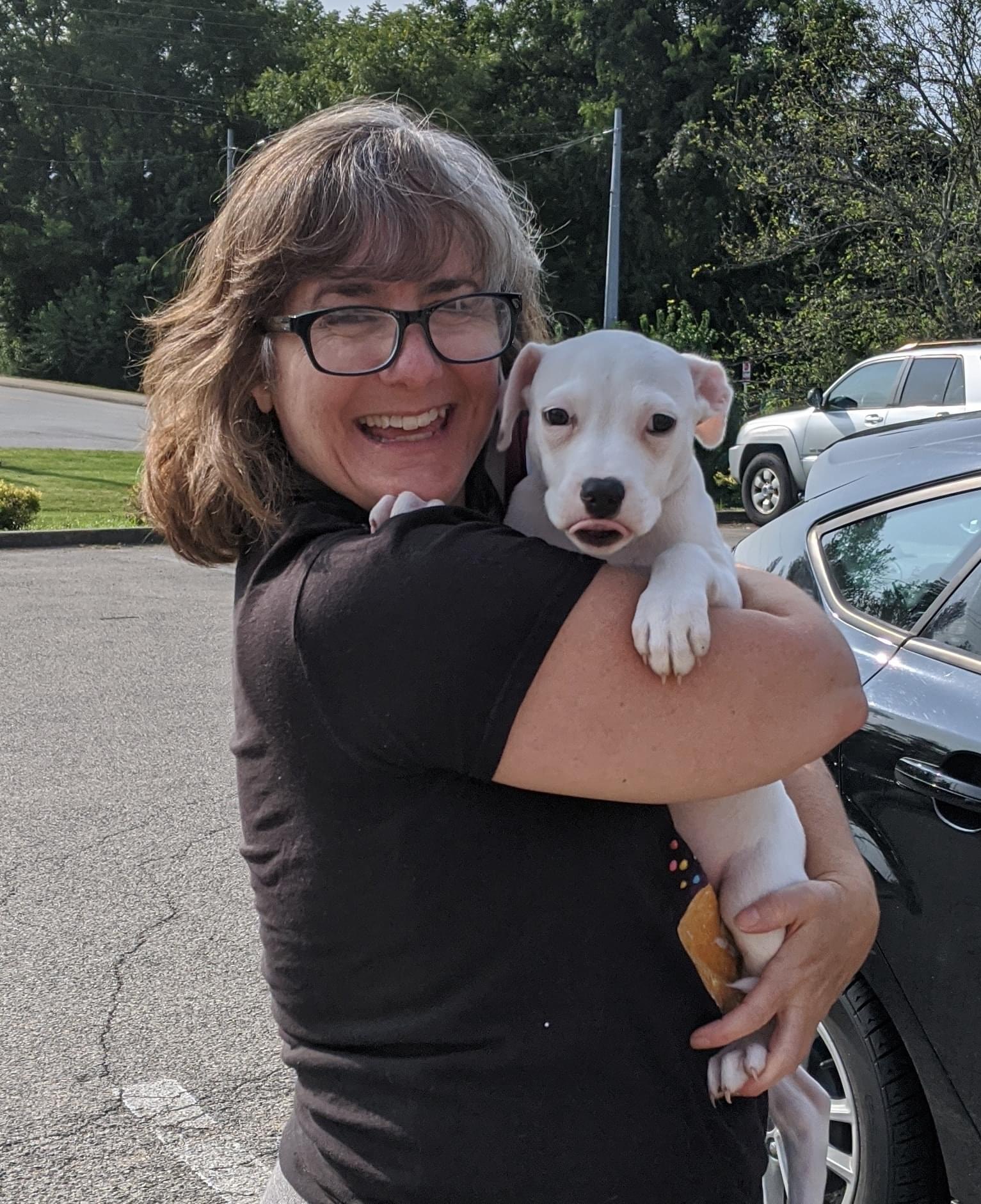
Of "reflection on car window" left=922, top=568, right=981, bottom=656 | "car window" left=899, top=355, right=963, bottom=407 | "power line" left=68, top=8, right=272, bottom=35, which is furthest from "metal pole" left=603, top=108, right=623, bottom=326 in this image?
"power line" left=68, top=8, right=272, bottom=35

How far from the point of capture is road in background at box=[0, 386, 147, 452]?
23625 mm

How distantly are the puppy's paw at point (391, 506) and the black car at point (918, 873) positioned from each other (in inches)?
53.3

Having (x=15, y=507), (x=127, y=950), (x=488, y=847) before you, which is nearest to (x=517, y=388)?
(x=488, y=847)

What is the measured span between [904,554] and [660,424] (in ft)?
4.47

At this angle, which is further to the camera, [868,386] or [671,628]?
[868,386]

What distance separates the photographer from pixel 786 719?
4.53 feet

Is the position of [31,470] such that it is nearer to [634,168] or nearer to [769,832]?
[769,832]

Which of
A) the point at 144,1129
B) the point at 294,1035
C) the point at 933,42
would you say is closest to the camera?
the point at 294,1035

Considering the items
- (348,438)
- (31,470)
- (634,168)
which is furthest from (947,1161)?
(634,168)

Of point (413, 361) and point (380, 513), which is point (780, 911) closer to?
point (380, 513)

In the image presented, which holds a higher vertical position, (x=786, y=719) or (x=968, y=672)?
(x=786, y=719)

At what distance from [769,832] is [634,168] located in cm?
3982

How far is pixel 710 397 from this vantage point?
2068mm

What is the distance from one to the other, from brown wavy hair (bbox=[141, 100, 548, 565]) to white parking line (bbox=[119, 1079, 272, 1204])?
193 centimetres
